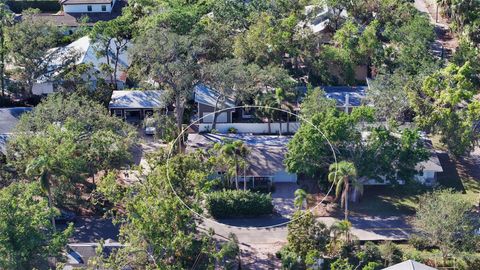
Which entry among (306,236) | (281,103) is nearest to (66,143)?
(306,236)

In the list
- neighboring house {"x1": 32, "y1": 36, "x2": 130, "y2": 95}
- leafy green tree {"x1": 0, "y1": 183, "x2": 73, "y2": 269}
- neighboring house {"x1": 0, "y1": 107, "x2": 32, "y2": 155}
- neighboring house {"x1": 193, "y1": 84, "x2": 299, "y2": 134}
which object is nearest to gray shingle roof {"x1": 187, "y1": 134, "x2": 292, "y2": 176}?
neighboring house {"x1": 193, "y1": 84, "x2": 299, "y2": 134}

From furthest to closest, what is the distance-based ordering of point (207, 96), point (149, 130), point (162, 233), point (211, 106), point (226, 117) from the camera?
1. point (207, 96)
2. point (226, 117)
3. point (211, 106)
4. point (149, 130)
5. point (162, 233)

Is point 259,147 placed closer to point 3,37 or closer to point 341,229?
point 341,229

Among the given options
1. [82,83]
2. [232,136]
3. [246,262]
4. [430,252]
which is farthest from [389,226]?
[82,83]

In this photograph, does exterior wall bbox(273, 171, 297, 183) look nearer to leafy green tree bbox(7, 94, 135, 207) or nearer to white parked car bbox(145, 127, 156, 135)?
leafy green tree bbox(7, 94, 135, 207)

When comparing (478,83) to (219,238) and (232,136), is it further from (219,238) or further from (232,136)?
(219,238)

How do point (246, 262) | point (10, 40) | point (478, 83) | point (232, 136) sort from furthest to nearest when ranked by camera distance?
point (478, 83) → point (10, 40) → point (232, 136) → point (246, 262)
